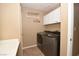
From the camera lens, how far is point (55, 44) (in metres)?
2.00

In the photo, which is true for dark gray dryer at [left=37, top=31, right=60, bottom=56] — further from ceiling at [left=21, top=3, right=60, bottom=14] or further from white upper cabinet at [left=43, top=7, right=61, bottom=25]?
ceiling at [left=21, top=3, right=60, bottom=14]

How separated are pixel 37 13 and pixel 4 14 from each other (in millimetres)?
584

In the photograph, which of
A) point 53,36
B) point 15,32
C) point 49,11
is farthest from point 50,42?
point 15,32

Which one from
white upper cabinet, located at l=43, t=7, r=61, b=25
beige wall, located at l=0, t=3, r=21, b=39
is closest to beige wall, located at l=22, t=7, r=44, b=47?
white upper cabinet, located at l=43, t=7, r=61, b=25

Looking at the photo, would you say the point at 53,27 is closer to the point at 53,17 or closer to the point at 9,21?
the point at 53,17

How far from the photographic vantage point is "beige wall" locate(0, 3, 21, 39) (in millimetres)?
1540

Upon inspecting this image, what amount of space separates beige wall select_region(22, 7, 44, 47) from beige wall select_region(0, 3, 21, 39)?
0.29m

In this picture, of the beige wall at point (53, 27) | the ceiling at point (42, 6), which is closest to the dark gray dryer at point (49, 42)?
the beige wall at point (53, 27)

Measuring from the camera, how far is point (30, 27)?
2004mm

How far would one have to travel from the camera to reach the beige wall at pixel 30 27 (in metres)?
1.95

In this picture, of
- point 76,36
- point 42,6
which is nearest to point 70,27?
point 76,36

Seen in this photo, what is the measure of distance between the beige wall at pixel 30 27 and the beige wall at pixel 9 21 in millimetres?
290

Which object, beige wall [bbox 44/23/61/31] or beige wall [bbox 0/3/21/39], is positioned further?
beige wall [bbox 44/23/61/31]

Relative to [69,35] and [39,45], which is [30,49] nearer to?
[39,45]
